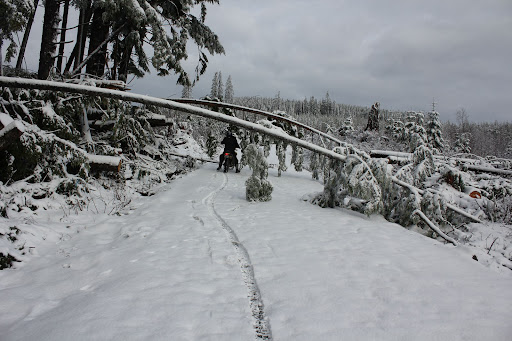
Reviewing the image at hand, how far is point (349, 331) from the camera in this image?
5.38 ft

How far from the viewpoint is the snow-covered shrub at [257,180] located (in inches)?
248

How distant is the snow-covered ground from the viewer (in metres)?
1.66

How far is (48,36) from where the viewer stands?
6.54 metres

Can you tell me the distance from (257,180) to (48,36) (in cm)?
668

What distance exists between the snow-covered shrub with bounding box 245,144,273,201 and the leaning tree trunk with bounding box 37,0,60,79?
5940 millimetres

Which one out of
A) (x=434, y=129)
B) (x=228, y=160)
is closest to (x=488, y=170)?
(x=228, y=160)

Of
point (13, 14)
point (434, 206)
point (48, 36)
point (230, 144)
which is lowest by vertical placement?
point (434, 206)

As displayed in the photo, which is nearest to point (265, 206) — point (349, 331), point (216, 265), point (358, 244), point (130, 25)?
point (358, 244)

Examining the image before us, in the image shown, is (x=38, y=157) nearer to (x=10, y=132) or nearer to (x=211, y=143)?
(x=10, y=132)

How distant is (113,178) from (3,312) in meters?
5.18

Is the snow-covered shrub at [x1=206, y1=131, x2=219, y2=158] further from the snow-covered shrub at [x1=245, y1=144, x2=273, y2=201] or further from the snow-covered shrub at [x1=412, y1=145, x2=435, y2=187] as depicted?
the snow-covered shrub at [x1=412, y1=145, x2=435, y2=187]

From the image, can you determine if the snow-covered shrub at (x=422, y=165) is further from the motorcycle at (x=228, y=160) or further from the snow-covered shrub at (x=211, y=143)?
the snow-covered shrub at (x=211, y=143)

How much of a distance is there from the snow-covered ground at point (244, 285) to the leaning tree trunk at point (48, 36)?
4869mm

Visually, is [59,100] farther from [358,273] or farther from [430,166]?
[430,166]
